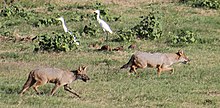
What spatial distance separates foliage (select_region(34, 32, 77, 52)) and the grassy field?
227 mm

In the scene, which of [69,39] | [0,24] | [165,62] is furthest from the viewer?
[0,24]

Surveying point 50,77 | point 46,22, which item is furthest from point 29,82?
point 46,22

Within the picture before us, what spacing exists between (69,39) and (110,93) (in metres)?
6.33

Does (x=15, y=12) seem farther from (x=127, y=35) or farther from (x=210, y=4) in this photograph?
(x=210, y=4)

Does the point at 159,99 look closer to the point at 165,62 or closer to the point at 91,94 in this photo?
the point at 91,94

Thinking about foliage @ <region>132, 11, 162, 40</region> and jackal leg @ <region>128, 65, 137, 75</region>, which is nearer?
jackal leg @ <region>128, 65, 137, 75</region>

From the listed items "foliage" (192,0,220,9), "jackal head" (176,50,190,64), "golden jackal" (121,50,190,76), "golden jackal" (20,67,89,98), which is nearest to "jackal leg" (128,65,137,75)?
"golden jackal" (121,50,190,76)

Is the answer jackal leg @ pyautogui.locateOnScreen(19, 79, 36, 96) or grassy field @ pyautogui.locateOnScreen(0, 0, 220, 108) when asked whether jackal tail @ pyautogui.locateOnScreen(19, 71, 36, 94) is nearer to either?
jackal leg @ pyautogui.locateOnScreen(19, 79, 36, 96)

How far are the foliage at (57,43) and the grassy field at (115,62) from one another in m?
0.23

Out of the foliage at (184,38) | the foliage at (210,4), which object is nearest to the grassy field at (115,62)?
the foliage at (184,38)

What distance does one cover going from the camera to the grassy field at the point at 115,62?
12.4 metres

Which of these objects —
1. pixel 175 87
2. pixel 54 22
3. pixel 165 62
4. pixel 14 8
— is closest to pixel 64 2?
pixel 14 8

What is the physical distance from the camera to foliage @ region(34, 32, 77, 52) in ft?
62.9

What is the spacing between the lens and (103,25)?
21688mm
